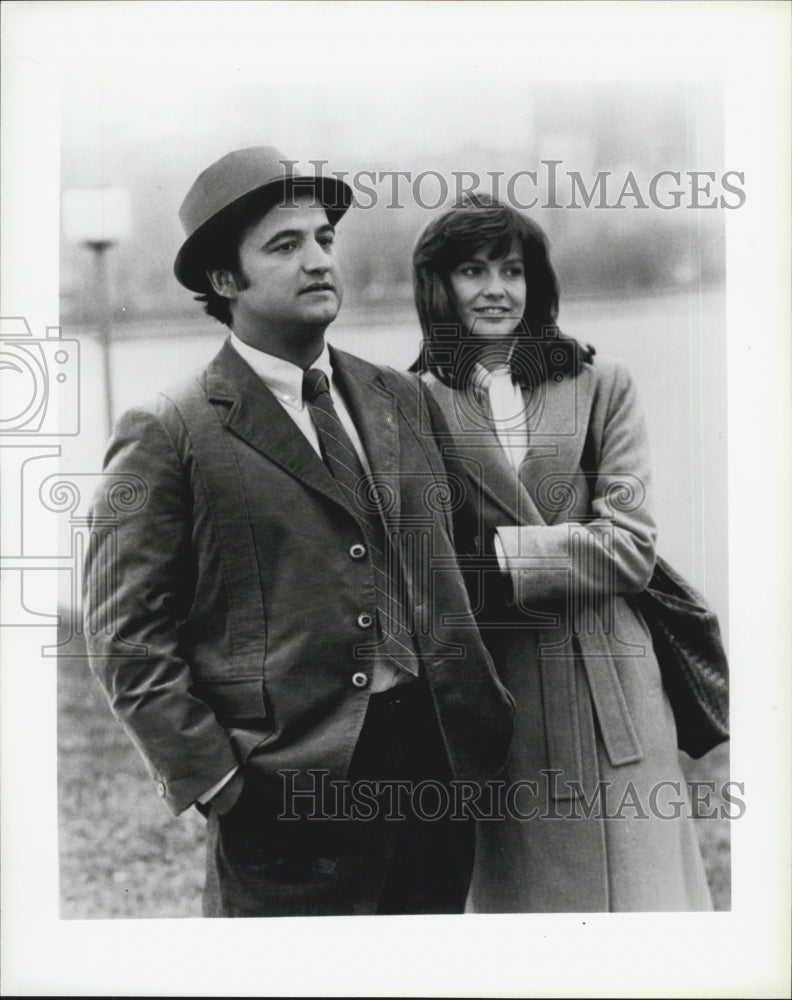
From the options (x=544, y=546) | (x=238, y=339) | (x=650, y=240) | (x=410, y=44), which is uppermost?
(x=410, y=44)

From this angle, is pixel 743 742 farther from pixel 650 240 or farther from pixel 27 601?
pixel 27 601

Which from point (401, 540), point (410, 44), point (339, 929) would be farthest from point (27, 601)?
point (410, 44)

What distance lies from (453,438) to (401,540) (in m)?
0.34

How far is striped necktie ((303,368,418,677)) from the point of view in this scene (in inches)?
132

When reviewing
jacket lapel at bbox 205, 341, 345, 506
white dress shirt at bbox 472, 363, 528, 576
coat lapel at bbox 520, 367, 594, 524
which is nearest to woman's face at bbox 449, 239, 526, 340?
white dress shirt at bbox 472, 363, 528, 576

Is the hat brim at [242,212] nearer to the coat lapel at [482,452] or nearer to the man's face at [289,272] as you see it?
the man's face at [289,272]

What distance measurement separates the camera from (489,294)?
135 inches

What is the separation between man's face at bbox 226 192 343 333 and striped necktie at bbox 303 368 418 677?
12.8 inches

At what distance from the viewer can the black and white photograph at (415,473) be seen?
3387mm

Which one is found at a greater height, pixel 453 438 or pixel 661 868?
pixel 453 438

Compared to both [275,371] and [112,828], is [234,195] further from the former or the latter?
[112,828]

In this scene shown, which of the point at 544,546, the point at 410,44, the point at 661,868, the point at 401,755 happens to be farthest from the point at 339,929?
the point at 410,44

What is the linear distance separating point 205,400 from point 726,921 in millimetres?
2199

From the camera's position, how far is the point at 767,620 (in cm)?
351
